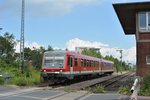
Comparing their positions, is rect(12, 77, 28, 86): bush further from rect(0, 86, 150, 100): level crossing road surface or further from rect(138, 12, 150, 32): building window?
rect(138, 12, 150, 32): building window

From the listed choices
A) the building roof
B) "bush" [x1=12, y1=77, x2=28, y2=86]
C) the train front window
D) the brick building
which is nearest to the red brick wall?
the brick building

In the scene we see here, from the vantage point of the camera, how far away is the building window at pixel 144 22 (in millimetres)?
31828

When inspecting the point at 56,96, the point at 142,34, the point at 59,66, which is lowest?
the point at 56,96

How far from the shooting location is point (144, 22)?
105ft

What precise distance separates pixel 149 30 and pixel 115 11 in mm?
3660

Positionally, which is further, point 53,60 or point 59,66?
point 53,60

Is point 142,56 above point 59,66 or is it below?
above

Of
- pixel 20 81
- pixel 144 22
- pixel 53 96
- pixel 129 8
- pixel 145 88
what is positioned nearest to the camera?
pixel 53 96

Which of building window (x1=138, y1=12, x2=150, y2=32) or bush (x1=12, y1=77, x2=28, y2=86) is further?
bush (x1=12, y1=77, x2=28, y2=86)

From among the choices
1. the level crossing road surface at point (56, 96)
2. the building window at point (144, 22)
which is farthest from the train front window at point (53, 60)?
the level crossing road surface at point (56, 96)

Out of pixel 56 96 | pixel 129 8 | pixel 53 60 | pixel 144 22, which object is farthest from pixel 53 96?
pixel 53 60

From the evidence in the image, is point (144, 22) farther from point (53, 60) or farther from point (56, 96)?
point (56, 96)

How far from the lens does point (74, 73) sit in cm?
3903

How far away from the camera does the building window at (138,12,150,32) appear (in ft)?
104
